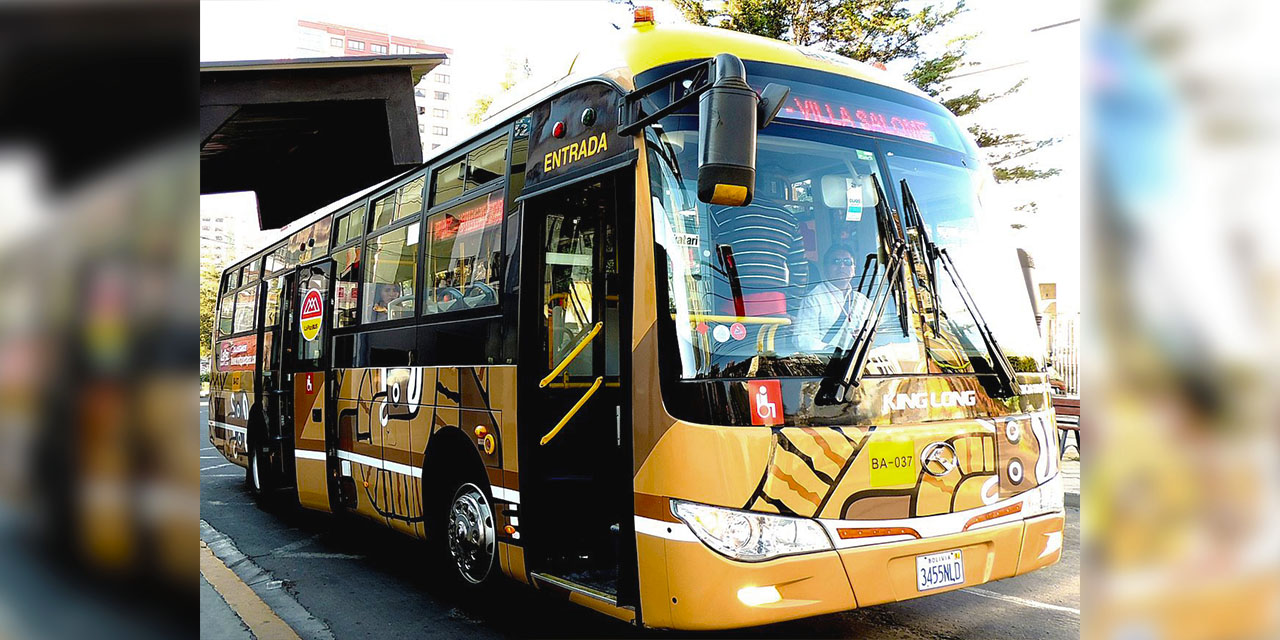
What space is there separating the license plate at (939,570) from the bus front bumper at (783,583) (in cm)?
2

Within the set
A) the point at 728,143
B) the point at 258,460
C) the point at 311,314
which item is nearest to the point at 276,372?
the point at 311,314

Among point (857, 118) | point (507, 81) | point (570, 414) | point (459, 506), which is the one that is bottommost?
point (459, 506)

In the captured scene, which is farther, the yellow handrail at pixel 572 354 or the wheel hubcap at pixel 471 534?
the wheel hubcap at pixel 471 534

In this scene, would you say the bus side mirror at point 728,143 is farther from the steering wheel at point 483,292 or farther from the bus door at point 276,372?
the bus door at point 276,372

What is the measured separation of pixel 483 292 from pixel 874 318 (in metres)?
2.63

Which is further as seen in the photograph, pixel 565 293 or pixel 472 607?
pixel 472 607

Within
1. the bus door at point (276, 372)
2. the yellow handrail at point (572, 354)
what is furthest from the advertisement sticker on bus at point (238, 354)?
the yellow handrail at point (572, 354)

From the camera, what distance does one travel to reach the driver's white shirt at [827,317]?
422 centimetres

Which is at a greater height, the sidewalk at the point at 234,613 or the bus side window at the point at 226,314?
the bus side window at the point at 226,314

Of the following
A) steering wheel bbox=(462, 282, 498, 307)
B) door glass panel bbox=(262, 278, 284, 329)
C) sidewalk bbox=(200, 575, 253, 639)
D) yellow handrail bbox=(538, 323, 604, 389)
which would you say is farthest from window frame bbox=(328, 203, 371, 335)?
yellow handrail bbox=(538, 323, 604, 389)

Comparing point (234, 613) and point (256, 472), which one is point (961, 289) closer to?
point (234, 613)

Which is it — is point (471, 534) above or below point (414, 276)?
below

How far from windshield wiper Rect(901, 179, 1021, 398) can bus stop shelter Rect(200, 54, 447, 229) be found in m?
3.24

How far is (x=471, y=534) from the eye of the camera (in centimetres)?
585
